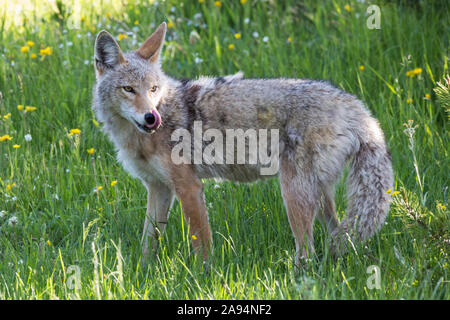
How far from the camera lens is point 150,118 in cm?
449

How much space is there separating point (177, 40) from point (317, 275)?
4503 mm

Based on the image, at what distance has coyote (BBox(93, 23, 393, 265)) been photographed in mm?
4500

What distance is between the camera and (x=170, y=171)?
474 centimetres

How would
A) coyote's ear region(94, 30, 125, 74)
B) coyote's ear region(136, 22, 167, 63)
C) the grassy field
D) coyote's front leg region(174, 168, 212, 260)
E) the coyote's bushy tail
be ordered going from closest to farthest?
the grassy field → the coyote's bushy tail → coyote's front leg region(174, 168, 212, 260) → coyote's ear region(94, 30, 125, 74) → coyote's ear region(136, 22, 167, 63)

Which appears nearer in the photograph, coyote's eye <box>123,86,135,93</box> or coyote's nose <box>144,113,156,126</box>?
coyote's nose <box>144,113,156,126</box>

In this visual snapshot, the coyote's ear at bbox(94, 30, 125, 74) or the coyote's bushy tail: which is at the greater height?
the coyote's ear at bbox(94, 30, 125, 74)

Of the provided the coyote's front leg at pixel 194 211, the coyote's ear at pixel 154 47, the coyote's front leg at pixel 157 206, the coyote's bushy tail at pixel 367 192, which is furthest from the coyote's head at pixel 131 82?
the coyote's bushy tail at pixel 367 192

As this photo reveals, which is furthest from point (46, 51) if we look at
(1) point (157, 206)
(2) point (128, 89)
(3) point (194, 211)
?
(3) point (194, 211)

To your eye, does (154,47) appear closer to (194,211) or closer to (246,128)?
(246,128)

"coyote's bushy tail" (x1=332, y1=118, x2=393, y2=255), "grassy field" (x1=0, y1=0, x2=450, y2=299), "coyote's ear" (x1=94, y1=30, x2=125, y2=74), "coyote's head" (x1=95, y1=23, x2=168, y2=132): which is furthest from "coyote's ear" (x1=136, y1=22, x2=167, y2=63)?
"coyote's bushy tail" (x1=332, y1=118, x2=393, y2=255)

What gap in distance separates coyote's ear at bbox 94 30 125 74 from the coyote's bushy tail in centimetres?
199

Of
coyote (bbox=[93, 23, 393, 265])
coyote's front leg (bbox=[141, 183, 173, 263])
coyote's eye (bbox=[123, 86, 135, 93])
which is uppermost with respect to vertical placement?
coyote's eye (bbox=[123, 86, 135, 93])

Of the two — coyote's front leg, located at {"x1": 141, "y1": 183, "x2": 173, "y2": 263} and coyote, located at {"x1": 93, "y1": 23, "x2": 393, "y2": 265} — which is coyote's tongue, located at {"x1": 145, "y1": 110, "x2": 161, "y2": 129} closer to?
coyote, located at {"x1": 93, "y1": 23, "x2": 393, "y2": 265}
